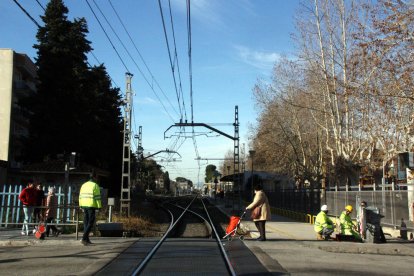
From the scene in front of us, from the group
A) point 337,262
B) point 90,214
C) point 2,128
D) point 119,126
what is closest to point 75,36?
point 119,126

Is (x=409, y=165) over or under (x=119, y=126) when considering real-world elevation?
under

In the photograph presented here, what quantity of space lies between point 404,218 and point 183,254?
30.5 feet

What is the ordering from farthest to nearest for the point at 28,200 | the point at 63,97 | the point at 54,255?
the point at 63,97 < the point at 28,200 < the point at 54,255

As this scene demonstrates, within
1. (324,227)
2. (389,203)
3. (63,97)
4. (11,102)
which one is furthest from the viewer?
(11,102)

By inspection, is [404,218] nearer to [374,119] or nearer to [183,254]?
[183,254]

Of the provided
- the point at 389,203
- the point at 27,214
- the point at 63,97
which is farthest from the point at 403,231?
the point at 63,97

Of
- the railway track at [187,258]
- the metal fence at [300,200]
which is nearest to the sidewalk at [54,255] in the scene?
the railway track at [187,258]

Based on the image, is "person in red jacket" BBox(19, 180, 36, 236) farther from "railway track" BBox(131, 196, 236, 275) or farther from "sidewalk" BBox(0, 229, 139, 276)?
"railway track" BBox(131, 196, 236, 275)

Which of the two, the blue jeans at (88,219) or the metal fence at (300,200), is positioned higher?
the metal fence at (300,200)

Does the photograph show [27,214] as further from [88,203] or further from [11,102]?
[11,102]

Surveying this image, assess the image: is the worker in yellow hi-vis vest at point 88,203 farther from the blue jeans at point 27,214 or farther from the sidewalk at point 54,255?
the blue jeans at point 27,214

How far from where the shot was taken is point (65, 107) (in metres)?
43.1

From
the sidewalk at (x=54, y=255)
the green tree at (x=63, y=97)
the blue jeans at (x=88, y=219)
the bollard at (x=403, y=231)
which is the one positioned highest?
the green tree at (x=63, y=97)

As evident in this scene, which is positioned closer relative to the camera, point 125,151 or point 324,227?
point 324,227
